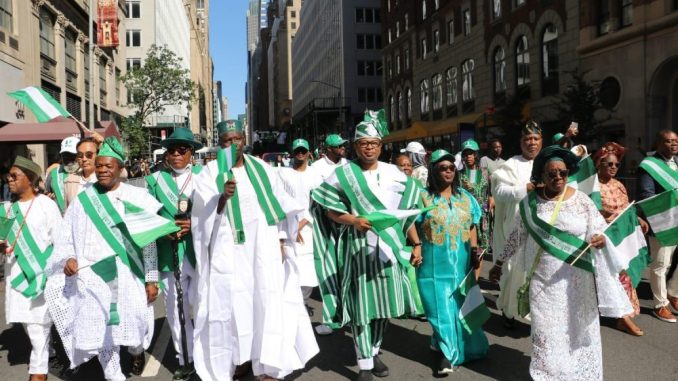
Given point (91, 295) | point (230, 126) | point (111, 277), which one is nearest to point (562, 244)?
point (230, 126)

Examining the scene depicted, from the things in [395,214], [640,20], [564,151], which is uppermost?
[640,20]

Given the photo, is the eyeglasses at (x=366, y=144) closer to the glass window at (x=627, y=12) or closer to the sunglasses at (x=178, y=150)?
the sunglasses at (x=178, y=150)

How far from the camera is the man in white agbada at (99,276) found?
4.36 metres

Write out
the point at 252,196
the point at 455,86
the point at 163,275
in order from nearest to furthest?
1. the point at 252,196
2. the point at 163,275
3. the point at 455,86

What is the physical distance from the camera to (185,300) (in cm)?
495

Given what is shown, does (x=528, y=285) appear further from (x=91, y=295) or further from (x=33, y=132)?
(x=33, y=132)

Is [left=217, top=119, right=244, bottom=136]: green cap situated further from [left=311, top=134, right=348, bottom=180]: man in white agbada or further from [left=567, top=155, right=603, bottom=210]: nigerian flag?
[left=311, top=134, right=348, bottom=180]: man in white agbada

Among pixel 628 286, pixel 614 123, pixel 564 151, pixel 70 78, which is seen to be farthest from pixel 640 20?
pixel 70 78

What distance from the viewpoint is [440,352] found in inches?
208

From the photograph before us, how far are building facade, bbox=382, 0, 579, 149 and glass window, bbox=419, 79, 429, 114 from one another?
0.23 feet

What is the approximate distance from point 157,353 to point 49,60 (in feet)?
81.7

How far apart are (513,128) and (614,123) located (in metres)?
3.40

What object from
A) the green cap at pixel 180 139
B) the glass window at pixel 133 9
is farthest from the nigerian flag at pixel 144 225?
the glass window at pixel 133 9

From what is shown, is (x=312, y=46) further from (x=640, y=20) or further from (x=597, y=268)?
(x=597, y=268)
